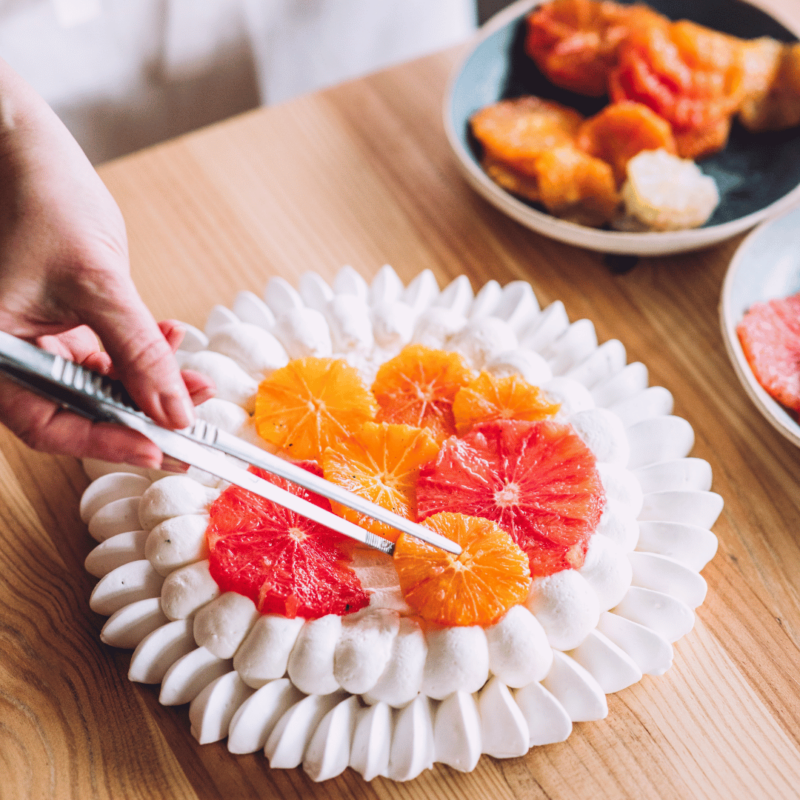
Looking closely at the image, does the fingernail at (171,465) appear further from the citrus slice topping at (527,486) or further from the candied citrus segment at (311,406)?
the citrus slice topping at (527,486)

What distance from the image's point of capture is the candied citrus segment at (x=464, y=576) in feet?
2.68

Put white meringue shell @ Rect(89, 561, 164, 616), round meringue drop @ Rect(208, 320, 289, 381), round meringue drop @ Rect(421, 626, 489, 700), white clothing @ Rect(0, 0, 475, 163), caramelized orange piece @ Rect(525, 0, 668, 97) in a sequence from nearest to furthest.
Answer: round meringue drop @ Rect(421, 626, 489, 700) < white meringue shell @ Rect(89, 561, 164, 616) < round meringue drop @ Rect(208, 320, 289, 381) < caramelized orange piece @ Rect(525, 0, 668, 97) < white clothing @ Rect(0, 0, 475, 163)

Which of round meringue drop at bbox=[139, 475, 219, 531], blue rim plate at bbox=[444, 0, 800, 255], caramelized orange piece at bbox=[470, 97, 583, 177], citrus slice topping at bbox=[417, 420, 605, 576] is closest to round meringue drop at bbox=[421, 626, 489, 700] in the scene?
citrus slice topping at bbox=[417, 420, 605, 576]

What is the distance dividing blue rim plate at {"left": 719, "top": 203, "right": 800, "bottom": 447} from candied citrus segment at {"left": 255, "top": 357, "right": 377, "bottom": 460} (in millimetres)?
552

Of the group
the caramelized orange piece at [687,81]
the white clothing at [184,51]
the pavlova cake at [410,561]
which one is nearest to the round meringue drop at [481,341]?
the pavlova cake at [410,561]

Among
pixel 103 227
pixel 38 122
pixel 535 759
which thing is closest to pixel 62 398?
pixel 103 227

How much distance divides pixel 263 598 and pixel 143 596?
0.17 metres

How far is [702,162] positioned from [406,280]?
1.96 ft

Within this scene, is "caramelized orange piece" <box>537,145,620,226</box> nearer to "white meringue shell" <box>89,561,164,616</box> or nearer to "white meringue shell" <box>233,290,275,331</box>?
"white meringue shell" <box>233,290,275,331</box>

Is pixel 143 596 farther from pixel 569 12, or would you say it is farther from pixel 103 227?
pixel 569 12

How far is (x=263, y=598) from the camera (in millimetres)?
840

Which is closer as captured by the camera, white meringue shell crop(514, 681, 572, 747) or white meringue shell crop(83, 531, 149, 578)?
white meringue shell crop(514, 681, 572, 747)

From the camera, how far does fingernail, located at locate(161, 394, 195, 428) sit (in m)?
0.71

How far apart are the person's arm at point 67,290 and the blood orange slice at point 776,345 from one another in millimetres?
774
